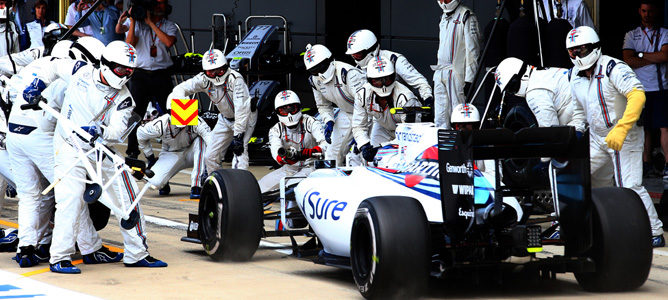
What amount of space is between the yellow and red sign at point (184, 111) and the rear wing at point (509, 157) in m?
7.39

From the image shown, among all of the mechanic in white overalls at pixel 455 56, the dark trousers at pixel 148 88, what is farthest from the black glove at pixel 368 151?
the dark trousers at pixel 148 88

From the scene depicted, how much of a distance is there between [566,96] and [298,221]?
3.27 metres

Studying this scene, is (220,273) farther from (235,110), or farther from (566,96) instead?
(235,110)

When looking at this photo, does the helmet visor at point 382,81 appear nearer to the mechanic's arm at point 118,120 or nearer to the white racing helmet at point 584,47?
the white racing helmet at point 584,47

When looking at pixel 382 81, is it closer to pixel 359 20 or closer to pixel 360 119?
pixel 360 119

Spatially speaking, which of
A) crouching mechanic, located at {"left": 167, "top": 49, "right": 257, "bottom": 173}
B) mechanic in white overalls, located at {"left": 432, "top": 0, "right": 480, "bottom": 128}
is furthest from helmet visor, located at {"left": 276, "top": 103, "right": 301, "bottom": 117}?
mechanic in white overalls, located at {"left": 432, "top": 0, "right": 480, "bottom": 128}

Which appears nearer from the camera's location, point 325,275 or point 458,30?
point 325,275

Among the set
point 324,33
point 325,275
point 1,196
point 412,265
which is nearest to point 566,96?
point 325,275

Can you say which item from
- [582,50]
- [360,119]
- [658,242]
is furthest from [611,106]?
[360,119]

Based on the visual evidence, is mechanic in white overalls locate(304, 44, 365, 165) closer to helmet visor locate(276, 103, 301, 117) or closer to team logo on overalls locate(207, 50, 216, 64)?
→ helmet visor locate(276, 103, 301, 117)

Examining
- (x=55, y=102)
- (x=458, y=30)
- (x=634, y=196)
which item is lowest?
(x=634, y=196)

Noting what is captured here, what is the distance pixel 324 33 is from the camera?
64.1 ft

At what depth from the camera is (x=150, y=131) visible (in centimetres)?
1490

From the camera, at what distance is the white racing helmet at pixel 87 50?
35.5ft
